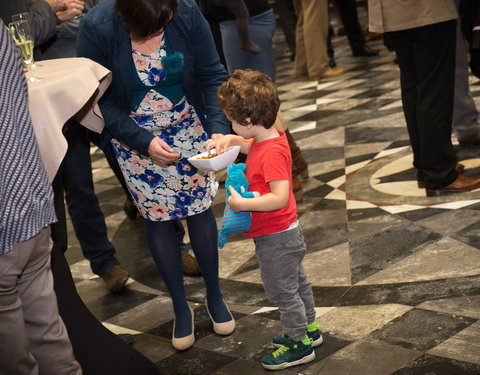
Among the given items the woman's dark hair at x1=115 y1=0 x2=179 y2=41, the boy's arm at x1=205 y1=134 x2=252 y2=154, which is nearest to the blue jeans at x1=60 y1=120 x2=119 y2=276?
the woman's dark hair at x1=115 y1=0 x2=179 y2=41

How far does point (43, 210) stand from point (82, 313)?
0.57 m

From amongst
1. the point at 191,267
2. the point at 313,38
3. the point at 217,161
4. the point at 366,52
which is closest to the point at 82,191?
the point at 191,267

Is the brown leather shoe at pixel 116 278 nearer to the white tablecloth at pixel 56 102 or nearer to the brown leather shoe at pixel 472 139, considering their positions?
the white tablecloth at pixel 56 102

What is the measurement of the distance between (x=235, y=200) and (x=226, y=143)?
270mm

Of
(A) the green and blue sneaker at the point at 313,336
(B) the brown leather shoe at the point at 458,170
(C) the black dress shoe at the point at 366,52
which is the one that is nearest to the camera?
(A) the green and blue sneaker at the point at 313,336

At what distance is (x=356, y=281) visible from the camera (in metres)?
3.34

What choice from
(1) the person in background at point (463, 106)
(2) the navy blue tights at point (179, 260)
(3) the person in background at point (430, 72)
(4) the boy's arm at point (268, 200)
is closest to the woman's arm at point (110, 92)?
(2) the navy blue tights at point (179, 260)

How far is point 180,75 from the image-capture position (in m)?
3.05

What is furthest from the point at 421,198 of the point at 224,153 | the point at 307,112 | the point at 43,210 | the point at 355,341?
the point at 307,112

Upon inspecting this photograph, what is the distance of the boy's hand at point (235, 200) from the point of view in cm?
260

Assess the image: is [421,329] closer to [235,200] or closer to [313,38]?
[235,200]

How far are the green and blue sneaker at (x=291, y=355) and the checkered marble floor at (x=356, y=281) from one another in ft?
0.11

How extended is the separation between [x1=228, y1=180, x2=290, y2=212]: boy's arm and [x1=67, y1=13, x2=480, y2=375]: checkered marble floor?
0.57m

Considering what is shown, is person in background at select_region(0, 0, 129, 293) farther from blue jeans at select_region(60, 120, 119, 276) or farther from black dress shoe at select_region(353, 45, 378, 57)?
black dress shoe at select_region(353, 45, 378, 57)
